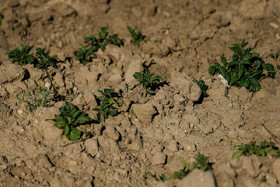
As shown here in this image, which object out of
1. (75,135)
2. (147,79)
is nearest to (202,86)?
(147,79)

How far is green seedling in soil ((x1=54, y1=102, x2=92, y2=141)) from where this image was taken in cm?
319

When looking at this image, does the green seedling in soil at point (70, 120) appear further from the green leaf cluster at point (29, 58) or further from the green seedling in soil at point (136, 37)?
the green seedling in soil at point (136, 37)

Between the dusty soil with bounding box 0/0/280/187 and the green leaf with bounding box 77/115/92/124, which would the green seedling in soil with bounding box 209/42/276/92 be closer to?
the dusty soil with bounding box 0/0/280/187

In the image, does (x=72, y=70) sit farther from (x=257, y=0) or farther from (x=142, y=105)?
(x=257, y=0)

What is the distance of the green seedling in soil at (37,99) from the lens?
353 centimetres

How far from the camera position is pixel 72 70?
166 inches

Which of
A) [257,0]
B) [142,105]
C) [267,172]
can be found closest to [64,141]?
[142,105]

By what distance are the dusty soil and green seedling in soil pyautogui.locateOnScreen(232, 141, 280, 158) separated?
3.4 inches

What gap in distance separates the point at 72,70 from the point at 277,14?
3.44 meters

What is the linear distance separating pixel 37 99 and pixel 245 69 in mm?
2737

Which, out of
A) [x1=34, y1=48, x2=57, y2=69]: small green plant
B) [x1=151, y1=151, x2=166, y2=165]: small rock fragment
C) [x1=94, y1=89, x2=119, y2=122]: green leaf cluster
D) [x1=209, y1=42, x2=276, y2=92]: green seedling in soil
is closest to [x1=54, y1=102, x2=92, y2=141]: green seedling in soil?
[x1=94, y1=89, x2=119, y2=122]: green leaf cluster

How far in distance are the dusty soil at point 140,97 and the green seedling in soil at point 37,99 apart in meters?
0.08

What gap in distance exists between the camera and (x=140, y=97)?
12.3 ft

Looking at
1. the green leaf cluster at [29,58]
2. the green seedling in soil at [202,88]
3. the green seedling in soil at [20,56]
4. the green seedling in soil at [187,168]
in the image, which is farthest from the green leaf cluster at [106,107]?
the green seedling in soil at [20,56]
